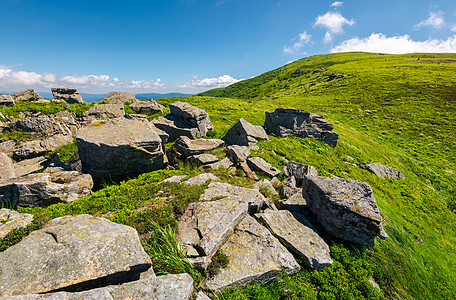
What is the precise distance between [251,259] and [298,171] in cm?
960

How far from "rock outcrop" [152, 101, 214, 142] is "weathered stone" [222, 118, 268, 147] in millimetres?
3336

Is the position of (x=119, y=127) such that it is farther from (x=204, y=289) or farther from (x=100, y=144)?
(x=204, y=289)

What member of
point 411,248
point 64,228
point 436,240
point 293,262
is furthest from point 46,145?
point 436,240

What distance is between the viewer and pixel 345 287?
23.0ft

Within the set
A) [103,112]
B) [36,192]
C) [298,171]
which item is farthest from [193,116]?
[36,192]

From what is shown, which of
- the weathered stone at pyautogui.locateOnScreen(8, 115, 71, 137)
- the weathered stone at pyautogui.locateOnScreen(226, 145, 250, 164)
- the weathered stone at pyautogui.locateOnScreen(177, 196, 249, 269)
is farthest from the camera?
the weathered stone at pyautogui.locateOnScreen(8, 115, 71, 137)

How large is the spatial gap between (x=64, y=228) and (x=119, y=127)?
8.96 meters

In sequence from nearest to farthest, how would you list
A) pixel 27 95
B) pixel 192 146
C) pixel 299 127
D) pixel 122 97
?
pixel 192 146 → pixel 299 127 → pixel 27 95 → pixel 122 97

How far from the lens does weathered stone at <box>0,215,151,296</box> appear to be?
14.3ft

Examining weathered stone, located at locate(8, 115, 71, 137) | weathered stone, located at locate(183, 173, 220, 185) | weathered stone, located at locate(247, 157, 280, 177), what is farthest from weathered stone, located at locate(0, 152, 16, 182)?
weathered stone, located at locate(247, 157, 280, 177)

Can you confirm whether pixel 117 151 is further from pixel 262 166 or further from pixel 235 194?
pixel 262 166

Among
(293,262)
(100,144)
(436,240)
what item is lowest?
(436,240)

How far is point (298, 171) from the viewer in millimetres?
14711

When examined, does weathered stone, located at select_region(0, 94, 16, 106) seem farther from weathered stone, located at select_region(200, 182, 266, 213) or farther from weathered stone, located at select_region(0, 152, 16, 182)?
weathered stone, located at select_region(200, 182, 266, 213)
